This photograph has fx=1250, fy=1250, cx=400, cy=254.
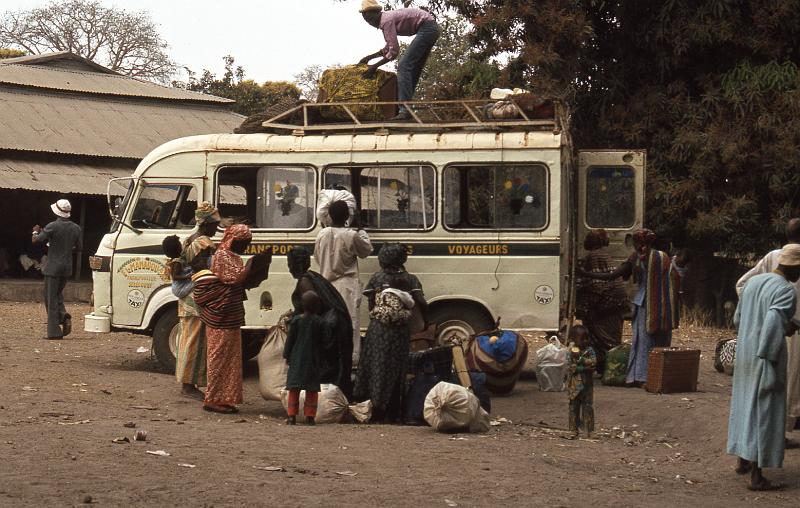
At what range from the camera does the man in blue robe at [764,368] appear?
24.3 ft

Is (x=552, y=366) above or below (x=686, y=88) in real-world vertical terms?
below

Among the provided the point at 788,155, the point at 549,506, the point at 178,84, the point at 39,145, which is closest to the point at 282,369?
the point at 549,506

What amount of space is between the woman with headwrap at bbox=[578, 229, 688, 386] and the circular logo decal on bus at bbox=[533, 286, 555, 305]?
77 centimetres

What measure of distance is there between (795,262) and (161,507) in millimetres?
Answer: 3992

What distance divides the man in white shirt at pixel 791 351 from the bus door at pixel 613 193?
153 inches

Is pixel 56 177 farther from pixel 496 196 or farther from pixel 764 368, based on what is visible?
pixel 764 368

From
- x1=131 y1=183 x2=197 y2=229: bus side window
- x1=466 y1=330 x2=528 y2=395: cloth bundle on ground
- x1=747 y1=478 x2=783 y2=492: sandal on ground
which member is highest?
x1=131 y1=183 x2=197 y2=229: bus side window

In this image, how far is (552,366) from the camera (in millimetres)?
11812

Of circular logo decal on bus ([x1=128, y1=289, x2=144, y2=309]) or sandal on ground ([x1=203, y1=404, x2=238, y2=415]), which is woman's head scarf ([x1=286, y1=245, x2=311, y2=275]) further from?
circular logo decal on bus ([x1=128, y1=289, x2=144, y2=309])

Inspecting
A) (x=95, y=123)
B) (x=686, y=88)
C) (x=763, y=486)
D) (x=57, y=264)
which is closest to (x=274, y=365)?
(x=763, y=486)

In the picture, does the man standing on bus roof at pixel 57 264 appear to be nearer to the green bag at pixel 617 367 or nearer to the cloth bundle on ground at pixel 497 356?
the cloth bundle on ground at pixel 497 356

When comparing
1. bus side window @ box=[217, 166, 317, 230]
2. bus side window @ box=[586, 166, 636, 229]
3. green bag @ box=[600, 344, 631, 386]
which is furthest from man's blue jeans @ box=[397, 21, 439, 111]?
green bag @ box=[600, 344, 631, 386]

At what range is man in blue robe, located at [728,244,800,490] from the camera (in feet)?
24.3

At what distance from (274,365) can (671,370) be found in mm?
3711
